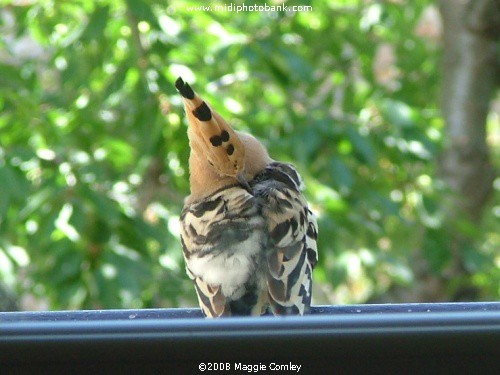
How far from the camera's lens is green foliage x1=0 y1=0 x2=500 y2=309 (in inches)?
164

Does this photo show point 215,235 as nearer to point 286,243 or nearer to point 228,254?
point 228,254

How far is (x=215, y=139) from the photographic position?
2.80 meters

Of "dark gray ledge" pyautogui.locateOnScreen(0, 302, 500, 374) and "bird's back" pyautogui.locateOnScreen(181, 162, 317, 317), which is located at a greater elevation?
"dark gray ledge" pyautogui.locateOnScreen(0, 302, 500, 374)

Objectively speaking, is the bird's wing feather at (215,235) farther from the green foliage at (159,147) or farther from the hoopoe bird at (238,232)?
the green foliage at (159,147)

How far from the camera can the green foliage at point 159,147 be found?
416cm

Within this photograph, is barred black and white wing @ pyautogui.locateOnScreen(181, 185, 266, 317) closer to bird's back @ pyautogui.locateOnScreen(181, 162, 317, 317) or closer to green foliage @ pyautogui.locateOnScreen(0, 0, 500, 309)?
bird's back @ pyautogui.locateOnScreen(181, 162, 317, 317)

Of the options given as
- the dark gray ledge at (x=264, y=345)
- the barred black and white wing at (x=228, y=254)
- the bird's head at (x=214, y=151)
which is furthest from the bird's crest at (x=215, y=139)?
the dark gray ledge at (x=264, y=345)

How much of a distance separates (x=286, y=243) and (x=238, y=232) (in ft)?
0.47

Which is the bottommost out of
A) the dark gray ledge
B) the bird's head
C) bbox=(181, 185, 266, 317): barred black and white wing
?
→ bbox=(181, 185, 266, 317): barred black and white wing

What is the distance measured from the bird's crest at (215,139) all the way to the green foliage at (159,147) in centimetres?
123

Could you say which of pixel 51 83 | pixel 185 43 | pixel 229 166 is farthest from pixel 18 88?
pixel 51 83

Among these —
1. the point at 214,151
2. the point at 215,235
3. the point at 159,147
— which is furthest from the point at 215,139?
the point at 159,147

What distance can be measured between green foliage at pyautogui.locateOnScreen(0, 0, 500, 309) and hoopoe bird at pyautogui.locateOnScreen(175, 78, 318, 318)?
49.7 inches

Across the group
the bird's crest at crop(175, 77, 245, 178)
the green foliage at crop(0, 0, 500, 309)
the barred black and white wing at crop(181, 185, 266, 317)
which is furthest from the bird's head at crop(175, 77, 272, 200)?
the green foliage at crop(0, 0, 500, 309)
